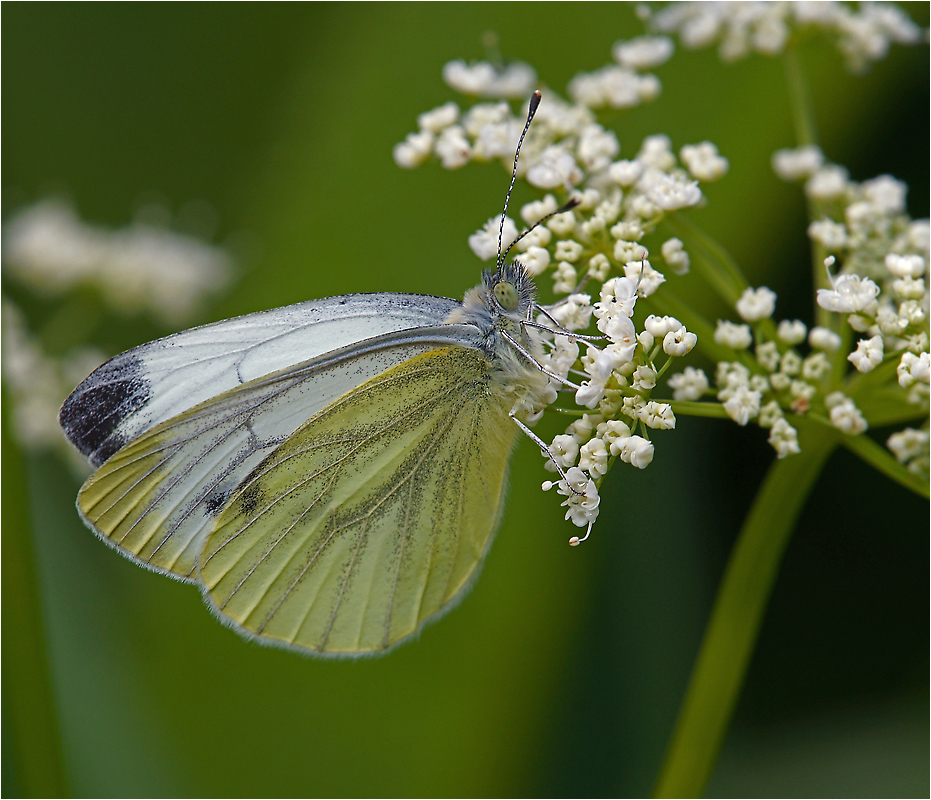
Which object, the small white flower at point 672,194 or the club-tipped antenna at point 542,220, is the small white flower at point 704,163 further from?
the club-tipped antenna at point 542,220

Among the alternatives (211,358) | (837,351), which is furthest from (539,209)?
(211,358)

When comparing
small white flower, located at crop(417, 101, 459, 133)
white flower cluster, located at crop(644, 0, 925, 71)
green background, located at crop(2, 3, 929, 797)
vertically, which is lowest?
green background, located at crop(2, 3, 929, 797)

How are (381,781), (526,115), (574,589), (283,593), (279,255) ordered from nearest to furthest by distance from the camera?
(283,593) → (526,115) → (381,781) → (574,589) → (279,255)

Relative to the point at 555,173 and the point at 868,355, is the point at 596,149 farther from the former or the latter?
the point at 868,355

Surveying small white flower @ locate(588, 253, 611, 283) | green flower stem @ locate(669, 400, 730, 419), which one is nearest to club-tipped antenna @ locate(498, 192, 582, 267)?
small white flower @ locate(588, 253, 611, 283)

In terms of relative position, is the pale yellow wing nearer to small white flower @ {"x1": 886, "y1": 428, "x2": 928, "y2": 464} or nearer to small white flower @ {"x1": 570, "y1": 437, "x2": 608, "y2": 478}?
small white flower @ {"x1": 570, "y1": 437, "x2": 608, "y2": 478}

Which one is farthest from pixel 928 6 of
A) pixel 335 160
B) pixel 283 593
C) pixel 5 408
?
pixel 5 408

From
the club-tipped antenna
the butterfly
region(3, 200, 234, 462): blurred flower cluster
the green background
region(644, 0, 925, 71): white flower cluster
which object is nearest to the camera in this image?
the club-tipped antenna

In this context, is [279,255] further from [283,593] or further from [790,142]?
[790,142]
